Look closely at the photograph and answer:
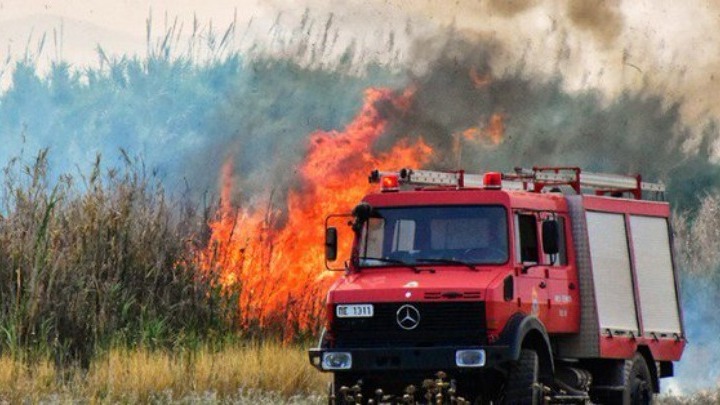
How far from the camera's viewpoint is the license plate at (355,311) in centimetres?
1803

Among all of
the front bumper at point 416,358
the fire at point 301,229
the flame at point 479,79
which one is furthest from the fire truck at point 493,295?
the flame at point 479,79

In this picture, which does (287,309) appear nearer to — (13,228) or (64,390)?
(13,228)

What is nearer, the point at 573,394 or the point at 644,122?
the point at 573,394

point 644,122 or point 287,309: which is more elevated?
point 644,122

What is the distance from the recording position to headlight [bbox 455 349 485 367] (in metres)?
17.5

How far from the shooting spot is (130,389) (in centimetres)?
1903

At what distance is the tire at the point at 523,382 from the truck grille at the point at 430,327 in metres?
0.46

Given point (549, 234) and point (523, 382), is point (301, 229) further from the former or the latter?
point (523, 382)

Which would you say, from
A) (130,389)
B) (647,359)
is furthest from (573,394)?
(130,389)

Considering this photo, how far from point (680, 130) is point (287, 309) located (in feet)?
67.3

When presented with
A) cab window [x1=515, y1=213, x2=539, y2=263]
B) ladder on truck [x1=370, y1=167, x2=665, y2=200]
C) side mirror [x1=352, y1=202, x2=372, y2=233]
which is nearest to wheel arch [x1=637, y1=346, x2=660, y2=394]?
ladder on truck [x1=370, y1=167, x2=665, y2=200]

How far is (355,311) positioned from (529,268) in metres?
1.93

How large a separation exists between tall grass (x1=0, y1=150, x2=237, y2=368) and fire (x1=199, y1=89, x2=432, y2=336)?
2.01 feet

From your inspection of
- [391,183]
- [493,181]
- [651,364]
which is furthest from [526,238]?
[651,364]
